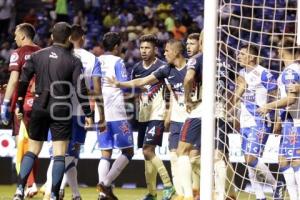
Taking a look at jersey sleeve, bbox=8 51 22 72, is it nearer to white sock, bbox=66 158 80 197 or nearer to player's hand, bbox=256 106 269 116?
white sock, bbox=66 158 80 197

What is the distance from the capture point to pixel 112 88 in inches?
508

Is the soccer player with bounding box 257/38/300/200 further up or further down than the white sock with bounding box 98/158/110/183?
further up

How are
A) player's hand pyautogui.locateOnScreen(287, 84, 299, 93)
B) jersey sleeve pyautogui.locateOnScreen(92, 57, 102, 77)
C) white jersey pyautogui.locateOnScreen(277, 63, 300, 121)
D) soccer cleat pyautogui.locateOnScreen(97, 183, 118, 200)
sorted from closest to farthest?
player's hand pyautogui.locateOnScreen(287, 84, 299, 93) → white jersey pyautogui.locateOnScreen(277, 63, 300, 121) → jersey sleeve pyautogui.locateOnScreen(92, 57, 102, 77) → soccer cleat pyautogui.locateOnScreen(97, 183, 118, 200)

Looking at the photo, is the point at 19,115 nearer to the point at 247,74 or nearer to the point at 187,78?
the point at 187,78

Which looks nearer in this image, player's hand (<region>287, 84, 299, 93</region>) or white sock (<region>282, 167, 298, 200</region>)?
player's hand (<region>287, 84, 299, 93</region>)

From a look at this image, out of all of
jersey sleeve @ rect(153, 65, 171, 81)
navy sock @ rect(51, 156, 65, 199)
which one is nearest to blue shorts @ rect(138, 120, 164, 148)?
jersey sleeve @ rect(153, 65, 171, 81)

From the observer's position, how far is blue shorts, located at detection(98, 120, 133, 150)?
12633 millimetres

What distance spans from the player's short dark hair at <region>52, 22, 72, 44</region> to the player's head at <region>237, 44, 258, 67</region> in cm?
211

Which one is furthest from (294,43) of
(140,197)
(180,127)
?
(140,197)

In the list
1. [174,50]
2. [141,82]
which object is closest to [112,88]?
[141,82]

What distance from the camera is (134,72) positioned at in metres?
13.0

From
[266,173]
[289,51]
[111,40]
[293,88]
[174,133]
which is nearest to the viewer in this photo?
[293,88]

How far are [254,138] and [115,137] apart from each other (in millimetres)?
1930

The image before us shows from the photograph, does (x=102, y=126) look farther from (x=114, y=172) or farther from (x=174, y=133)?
(x=174, y=133)
